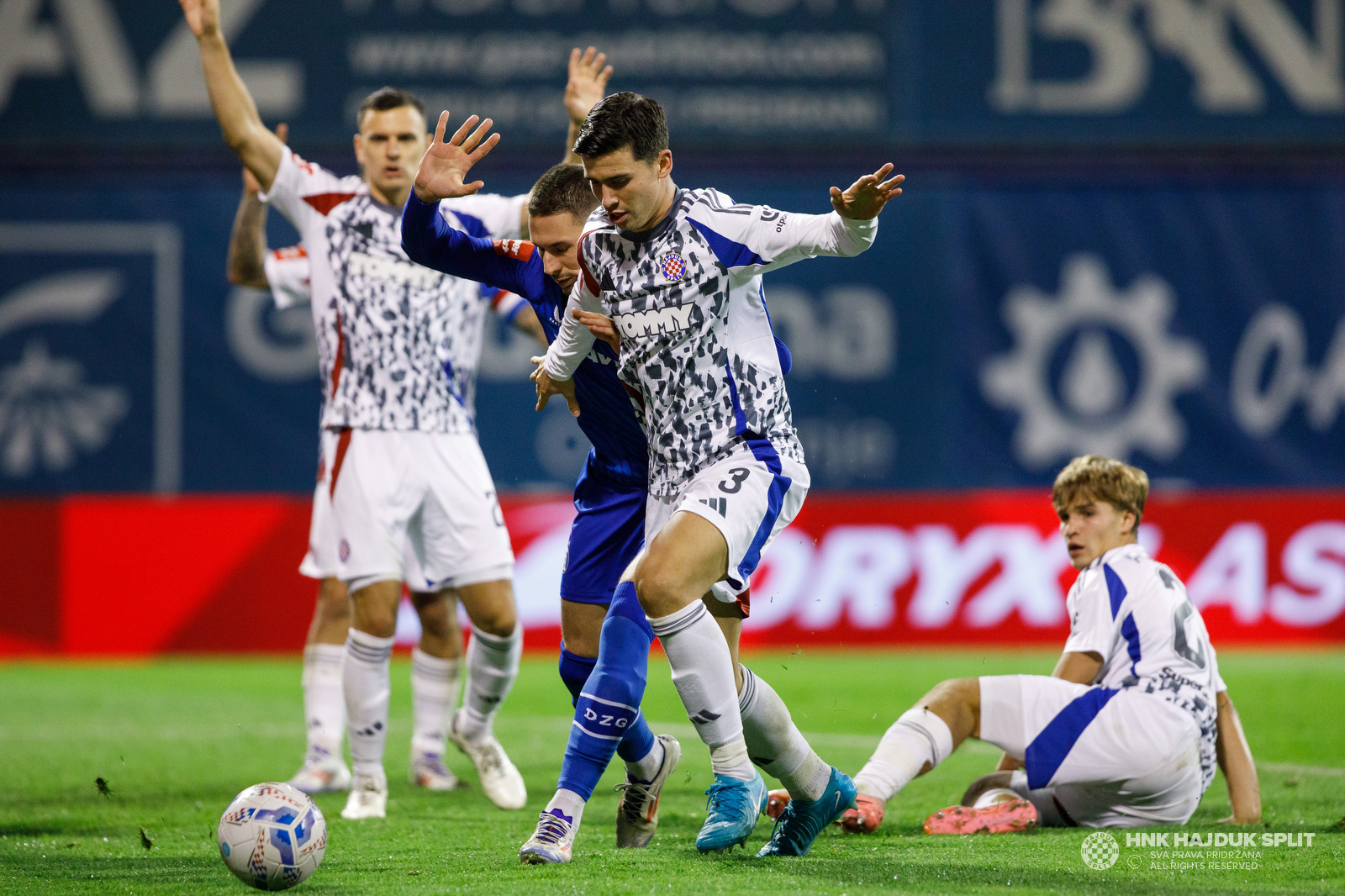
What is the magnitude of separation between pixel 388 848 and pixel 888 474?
33.2 feet

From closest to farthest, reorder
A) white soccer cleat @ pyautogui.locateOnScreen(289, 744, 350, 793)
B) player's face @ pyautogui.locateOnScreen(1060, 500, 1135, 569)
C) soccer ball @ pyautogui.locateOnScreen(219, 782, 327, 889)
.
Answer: soccer ball @ pyautogui.locateOnScreen(219, 782, 327, 889), player's face @ pyautogui.locateOnScreen(1060, 500, 1135, 569), white soccer cleat @ pyautogui.locateOnScreen(289, 744, 350, 793)

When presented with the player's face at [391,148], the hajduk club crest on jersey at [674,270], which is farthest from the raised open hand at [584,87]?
the hajduk club crest on jersey at [674,270]

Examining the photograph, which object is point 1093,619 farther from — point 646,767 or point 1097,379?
point 1097,379

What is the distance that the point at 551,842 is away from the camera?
3.87 m

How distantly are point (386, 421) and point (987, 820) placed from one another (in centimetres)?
252

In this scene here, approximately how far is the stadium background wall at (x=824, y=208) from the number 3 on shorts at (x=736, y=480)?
9.44 m

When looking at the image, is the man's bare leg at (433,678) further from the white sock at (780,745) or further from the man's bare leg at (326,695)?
the white sock at (780,745)

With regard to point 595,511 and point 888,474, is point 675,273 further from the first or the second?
point 888,474

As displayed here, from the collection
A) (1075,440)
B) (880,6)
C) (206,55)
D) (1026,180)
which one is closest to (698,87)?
(880,6)

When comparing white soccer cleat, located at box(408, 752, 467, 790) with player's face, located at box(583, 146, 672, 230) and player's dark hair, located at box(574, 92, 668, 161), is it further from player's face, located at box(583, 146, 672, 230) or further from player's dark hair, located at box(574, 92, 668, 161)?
player's dark hair, located at box(574, 92, 668, 161)

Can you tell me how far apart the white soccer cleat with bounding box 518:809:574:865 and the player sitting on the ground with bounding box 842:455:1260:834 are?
0.94m

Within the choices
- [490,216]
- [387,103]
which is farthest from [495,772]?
[387,103]

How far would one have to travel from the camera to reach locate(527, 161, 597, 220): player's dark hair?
4359 mm

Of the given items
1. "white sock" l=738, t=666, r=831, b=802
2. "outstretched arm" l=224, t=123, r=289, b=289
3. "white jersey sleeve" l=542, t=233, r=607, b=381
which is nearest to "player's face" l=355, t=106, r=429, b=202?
"outstretched arm" l=224, t=123, r=289, b=289
